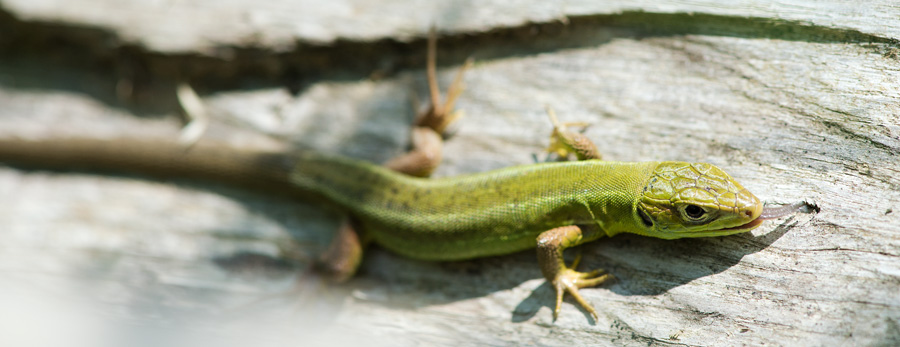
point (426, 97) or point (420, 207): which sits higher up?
point (426, 97)

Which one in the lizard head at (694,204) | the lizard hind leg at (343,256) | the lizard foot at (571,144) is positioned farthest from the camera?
the lizard hind leg at (343,256)

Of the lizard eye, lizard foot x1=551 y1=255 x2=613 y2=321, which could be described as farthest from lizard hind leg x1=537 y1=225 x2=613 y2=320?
the lizard eye

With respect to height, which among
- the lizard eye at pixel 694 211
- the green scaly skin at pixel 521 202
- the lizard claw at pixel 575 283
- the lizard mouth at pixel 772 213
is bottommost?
the lizard claw at pixel 575 283

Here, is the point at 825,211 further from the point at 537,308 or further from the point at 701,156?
the point at 537,308

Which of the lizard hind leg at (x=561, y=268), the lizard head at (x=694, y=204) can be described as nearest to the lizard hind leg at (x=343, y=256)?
the lizard hind leg at (x=561, y=268)

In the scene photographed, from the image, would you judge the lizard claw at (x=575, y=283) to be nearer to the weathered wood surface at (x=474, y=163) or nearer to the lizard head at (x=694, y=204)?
the weathered wood surface at (x=474, y=163)

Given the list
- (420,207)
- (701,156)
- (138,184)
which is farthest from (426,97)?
(138,184)

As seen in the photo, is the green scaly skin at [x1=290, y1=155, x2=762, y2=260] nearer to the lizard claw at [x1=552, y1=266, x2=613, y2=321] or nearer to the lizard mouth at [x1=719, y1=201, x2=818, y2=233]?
the lizard mouth at [x1=719, y1=201, x2=818, y2=233]

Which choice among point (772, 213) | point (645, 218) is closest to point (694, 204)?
point (645, 218)
